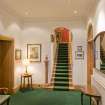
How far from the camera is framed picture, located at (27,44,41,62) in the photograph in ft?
28.9

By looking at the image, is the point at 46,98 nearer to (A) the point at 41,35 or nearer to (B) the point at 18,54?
(B) the point at 18,54

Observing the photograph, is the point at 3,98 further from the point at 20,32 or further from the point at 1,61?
the point at 20,32

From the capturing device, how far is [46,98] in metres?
6.65

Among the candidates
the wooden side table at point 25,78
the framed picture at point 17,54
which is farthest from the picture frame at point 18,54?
the wooden side table at point 25,78

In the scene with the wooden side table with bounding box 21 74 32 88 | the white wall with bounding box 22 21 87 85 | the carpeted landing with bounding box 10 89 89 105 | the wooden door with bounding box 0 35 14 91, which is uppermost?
the white wall with bounding box 22 21 87 85

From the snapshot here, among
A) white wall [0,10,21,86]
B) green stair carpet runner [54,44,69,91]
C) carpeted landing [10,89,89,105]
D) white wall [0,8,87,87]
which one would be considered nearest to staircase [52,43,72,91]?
green stair carpet runner [54,44,69,91]

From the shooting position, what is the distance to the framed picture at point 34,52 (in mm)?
8812

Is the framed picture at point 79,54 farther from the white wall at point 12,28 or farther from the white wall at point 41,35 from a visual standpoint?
the white wall at point 12,28

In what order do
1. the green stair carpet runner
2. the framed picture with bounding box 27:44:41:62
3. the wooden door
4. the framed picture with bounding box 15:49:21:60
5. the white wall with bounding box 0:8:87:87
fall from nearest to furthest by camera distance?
the wooden door
the framed picture with bounding box 15:49:21:60
the green stair carpet runner
the white wall with bounding box 0:8:87:87
the framed picture with bounding box 27:44:41:62

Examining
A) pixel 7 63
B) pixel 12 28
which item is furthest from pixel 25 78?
pixel 12 28

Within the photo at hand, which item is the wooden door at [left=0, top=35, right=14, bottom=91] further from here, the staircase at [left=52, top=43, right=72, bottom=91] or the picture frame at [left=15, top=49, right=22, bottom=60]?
the staircase at [left=52, top=43, right=72, bottom=91]

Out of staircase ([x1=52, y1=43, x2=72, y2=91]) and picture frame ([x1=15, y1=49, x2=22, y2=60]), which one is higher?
picture frame ([x1=15, y1=49, x2=22, y2=60])

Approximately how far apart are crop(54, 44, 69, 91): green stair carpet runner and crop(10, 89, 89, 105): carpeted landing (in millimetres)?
597

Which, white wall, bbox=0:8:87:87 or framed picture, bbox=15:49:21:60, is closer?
framed picture, bbox=15:49:21:60
